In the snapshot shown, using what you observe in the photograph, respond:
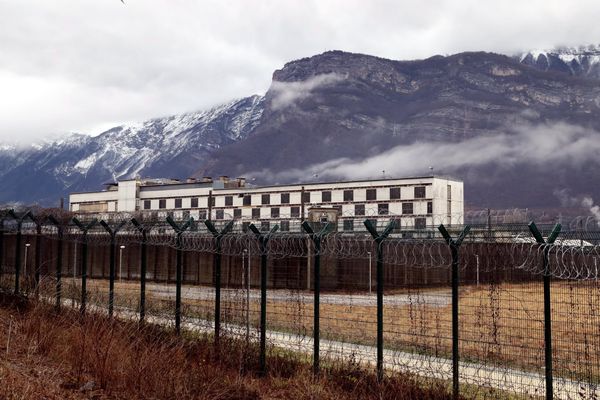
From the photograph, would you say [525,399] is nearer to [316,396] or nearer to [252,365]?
[316,396]

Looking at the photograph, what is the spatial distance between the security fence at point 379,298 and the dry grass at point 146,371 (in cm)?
49

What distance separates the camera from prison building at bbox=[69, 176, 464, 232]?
8631cm

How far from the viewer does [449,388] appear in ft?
38.1

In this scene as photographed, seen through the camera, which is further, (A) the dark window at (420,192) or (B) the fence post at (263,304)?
(A) the dark window at (420,192)

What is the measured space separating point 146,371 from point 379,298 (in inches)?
154

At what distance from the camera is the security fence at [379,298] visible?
37.0 ft

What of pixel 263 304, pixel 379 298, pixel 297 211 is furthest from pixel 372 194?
pixel 379 298

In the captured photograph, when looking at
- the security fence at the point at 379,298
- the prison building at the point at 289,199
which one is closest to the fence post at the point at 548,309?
the security fence at the point at 379,298

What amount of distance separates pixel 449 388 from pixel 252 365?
3537mm

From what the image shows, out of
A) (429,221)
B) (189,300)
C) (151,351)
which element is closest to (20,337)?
(151,351)

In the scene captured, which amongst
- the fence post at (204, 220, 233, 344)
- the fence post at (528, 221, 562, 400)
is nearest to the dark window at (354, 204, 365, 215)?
the fence post at (204, 220, 233, 344)

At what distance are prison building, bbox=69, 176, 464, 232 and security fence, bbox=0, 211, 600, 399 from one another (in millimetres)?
44741

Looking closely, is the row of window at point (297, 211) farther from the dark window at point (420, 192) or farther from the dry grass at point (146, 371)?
the dry grass at point (146, 371)

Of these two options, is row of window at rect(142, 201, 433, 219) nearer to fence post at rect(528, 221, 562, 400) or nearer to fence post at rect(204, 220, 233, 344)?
fence post at rect(204, 220, 233, 344)
